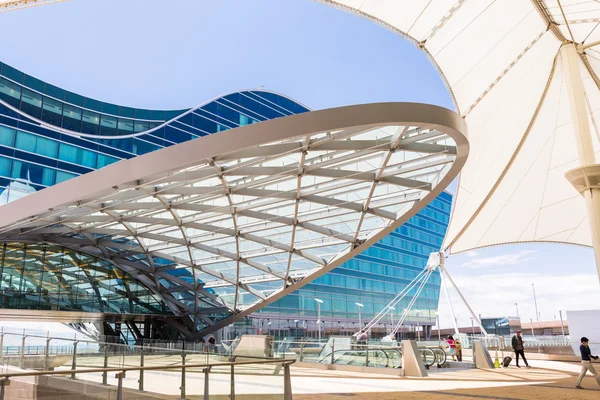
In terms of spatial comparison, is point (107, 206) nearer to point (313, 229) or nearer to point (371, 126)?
point (313, 229)

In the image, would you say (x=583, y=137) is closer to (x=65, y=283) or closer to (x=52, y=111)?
(x=65, y=283)

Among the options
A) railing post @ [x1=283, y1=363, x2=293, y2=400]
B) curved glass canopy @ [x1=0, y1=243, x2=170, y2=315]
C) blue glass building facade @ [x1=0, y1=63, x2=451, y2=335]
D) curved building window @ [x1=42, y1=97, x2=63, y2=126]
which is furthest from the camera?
curved building window @ [x1=42, y1=97, x2=63, y2=126]

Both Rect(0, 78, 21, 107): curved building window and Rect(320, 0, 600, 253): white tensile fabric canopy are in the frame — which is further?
Rect(0, 78, 21, 107): curved building window

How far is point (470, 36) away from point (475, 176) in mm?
9218

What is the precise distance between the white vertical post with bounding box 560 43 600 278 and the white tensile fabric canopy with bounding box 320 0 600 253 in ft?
7.27

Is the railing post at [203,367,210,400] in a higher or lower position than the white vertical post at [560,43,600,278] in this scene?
lower

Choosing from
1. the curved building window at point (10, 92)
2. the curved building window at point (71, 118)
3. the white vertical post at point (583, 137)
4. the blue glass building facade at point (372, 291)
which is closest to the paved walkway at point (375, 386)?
the white vertical post at point (583, 137)

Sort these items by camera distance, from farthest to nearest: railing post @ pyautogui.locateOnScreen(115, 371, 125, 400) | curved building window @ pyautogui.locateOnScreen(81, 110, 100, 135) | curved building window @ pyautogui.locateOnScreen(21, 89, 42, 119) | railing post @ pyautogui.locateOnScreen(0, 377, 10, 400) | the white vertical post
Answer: curved building window @ pyautogui.locateOnScreen(81, 110, 100, 135) < curved building window @ pyautogui.locateOnScreen(21, 89, 42, 119) < the white vertical post < railing post @ pyautogui.locateOnScreen(115, 371, 125, 400) < railing post @ pyautogui.locateOnScreen(0, 377, 10, 400)

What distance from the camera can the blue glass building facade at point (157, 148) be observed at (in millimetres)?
40562

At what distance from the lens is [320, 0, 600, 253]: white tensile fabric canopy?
749 inches

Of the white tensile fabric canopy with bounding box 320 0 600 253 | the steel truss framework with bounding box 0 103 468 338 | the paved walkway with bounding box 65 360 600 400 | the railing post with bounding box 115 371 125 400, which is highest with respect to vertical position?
the white tensile fabric canopy with bounding box 320 0 600 253

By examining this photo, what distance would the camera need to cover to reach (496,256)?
163 meters

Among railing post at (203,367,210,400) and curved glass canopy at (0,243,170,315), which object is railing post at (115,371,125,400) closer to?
railing post at (203,367,210,400)

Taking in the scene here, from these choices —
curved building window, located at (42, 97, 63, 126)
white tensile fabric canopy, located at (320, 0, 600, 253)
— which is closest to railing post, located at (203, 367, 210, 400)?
white tensile fabric canopy, located at (320, 0, 600, 253)
